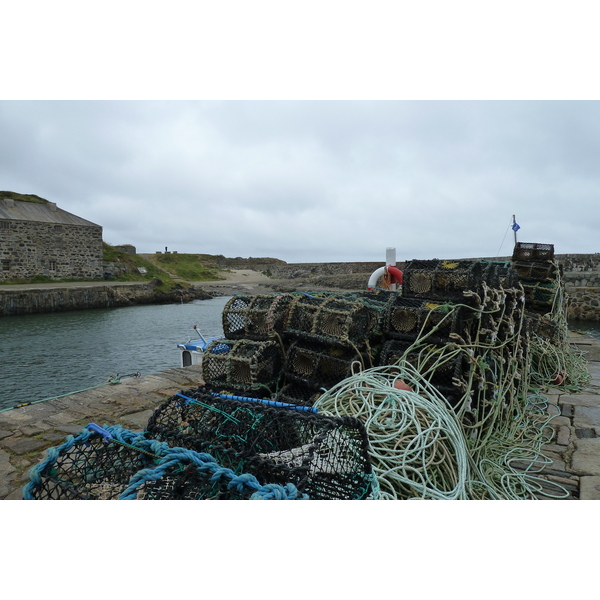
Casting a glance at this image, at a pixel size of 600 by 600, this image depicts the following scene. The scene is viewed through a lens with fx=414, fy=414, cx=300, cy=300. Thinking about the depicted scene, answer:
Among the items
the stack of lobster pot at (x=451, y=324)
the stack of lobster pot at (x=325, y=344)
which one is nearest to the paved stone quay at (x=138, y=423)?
the stack of lobster pot at (x=451, y=324)

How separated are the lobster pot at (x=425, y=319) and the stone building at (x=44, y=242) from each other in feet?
90.7

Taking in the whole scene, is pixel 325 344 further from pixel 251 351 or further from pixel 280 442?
pixel 280 442

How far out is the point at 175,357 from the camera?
12133 millimetres

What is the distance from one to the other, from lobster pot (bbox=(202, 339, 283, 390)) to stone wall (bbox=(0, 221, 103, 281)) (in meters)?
26.5

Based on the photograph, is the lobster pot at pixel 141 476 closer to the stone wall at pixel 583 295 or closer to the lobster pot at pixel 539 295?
the lobster pot at pixel 539 295

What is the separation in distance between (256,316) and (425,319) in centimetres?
174

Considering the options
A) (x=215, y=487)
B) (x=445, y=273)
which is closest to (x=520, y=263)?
(x=445, y=273)

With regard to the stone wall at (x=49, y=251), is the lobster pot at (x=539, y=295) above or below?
below

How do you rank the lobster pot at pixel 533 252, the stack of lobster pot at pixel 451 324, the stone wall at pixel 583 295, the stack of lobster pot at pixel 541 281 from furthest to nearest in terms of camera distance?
the stone wall at pixel 583 295 < the lobster pot at pixel 533 252 < the stack of lobster pot at pixel 541 281 < the stack of lobster pot at pixel 451 324

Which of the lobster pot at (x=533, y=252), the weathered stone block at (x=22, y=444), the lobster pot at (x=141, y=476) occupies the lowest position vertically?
the weathered stone block at (x=22, y=444)

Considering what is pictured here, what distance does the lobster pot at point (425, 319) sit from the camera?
377 centimetres

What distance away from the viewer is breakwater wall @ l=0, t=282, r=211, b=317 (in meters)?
20.8

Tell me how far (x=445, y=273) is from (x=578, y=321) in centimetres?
1757

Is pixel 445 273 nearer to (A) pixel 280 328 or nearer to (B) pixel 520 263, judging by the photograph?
(A) pixel 280 328
